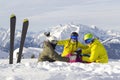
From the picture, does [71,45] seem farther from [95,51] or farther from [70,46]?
[95,51]

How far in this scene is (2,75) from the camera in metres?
8.44

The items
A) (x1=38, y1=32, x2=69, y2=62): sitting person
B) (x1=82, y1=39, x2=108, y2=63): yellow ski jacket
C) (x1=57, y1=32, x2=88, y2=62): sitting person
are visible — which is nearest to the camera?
(x1=82, y1=39, x2=108, y2=63): yellow ski jacket

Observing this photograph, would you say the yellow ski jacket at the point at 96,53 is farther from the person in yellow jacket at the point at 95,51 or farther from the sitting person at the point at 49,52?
the sitting person at the point at 49,52

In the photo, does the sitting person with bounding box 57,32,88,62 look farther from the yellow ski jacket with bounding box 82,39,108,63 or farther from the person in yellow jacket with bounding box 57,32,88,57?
the yellow ski jacket with bounding box 82,39,108,63

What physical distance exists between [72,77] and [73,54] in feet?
20.3

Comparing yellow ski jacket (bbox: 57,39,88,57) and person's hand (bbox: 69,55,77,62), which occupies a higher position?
yellow ski jacket (bbox: 57,39,88,57)

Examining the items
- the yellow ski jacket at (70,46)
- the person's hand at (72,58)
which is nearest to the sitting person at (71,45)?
the yellow ski jacket at (70,46)

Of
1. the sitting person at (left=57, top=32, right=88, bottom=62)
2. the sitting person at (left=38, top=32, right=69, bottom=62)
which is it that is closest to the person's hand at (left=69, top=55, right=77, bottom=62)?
the sitting person at (left=38, top=32, right=69, bottom=62)

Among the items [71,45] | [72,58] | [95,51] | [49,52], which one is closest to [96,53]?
[95,51]

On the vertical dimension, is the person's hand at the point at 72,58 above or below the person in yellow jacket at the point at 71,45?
below

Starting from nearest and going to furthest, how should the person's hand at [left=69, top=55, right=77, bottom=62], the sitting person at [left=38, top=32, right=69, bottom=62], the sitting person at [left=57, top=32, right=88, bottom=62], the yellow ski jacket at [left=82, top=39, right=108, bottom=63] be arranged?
the yellow ski jacket at [left=82, top=39, right=108, bottom=63] < the person's hand at [left=69, top=55, right=77, bottom=62] < the sitting person at [left=38, top=32, right=69, bottom=62] < the sitting person at [left=57, top=32, right=88, bottom=62]

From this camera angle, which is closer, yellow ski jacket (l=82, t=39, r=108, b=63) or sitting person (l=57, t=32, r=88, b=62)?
yellow ski jacket (l=82, t=39, r=108, b=63)

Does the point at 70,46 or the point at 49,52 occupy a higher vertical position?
the point at 70,46

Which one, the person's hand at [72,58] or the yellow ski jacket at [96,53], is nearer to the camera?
the yellow ski jacket at [96,53]
